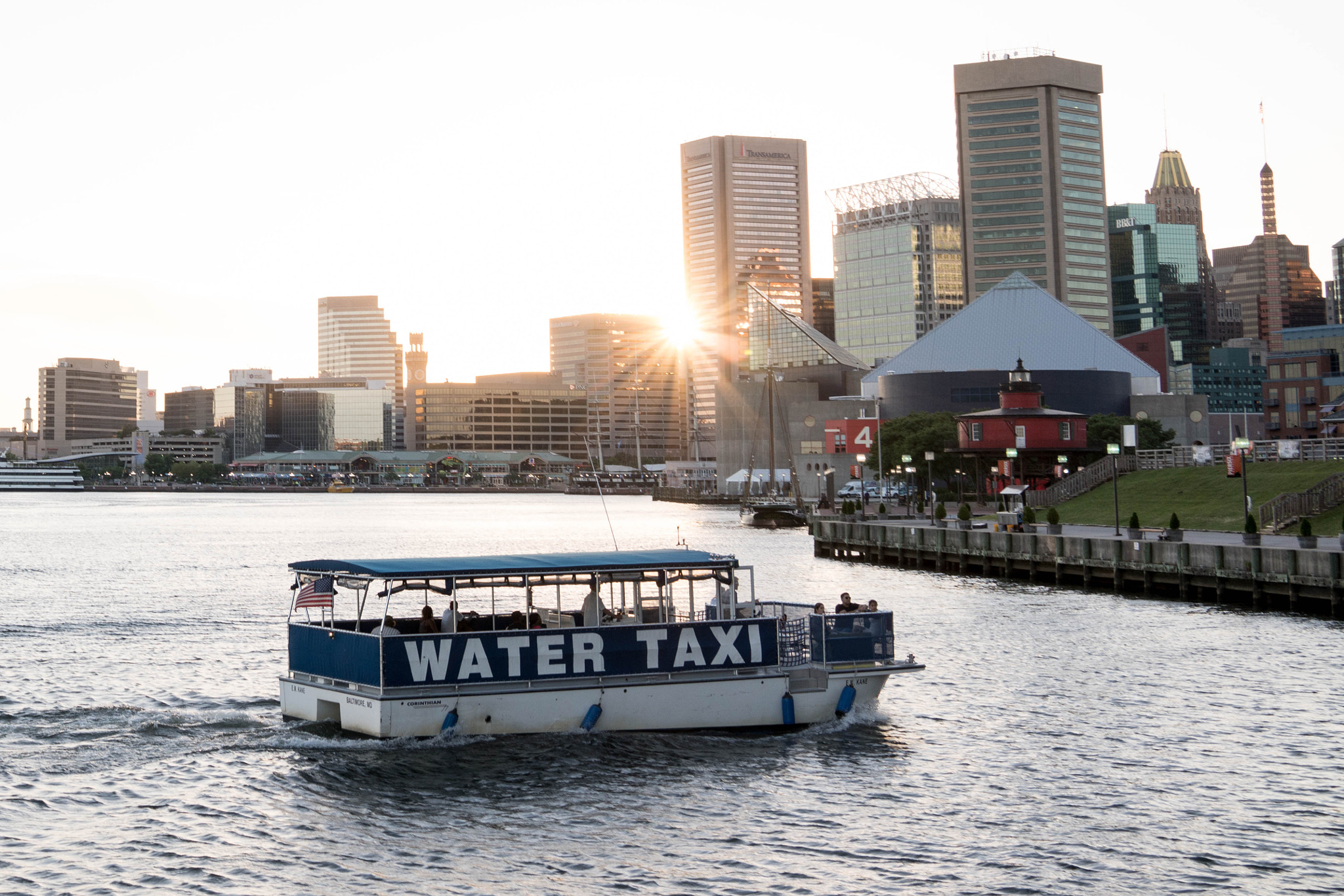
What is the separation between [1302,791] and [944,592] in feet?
139

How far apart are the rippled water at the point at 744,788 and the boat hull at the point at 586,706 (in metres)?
0.49

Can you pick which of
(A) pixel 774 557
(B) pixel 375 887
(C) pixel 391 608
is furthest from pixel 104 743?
(A) pixel 774 557

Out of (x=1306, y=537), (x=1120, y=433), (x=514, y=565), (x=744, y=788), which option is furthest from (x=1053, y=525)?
(x=1120, y=433)

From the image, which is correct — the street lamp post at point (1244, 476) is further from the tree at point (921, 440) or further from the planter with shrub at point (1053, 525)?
the tree at point (921, 440)

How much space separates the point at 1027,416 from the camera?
130250 mm

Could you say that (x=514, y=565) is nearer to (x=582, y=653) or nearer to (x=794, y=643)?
(x=582, y=653)

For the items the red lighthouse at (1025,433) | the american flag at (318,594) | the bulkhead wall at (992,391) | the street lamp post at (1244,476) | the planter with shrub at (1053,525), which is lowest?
the american flag at (318,594)

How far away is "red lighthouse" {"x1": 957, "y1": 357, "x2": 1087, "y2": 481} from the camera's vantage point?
420ft

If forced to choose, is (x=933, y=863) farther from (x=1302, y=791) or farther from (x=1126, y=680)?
(x=1126, y=680)

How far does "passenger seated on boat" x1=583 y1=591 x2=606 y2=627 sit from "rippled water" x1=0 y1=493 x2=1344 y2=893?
3.07m

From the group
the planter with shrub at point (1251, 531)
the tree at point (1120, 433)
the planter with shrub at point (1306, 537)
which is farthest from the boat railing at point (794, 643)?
the tree at point (1120, 433)

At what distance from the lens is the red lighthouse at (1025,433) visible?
128 metres

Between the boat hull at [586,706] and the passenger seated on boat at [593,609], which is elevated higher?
the passenger seated on boat at [593,609]

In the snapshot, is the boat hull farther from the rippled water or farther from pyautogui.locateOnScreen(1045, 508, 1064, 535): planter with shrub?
pyautogui.locateOnScreen(1045, 508, 1064, 535): planter with shrub
